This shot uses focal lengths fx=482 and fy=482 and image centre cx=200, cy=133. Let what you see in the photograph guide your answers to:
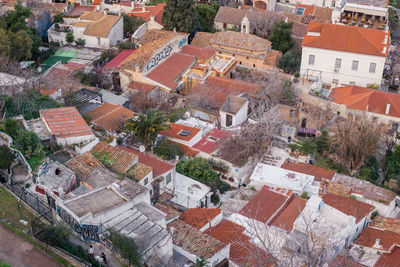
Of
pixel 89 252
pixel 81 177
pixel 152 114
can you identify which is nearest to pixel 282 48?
pixel 152 114

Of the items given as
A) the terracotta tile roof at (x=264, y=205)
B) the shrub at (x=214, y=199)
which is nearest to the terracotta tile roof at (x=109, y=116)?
the shrub at (x=214, y=199)

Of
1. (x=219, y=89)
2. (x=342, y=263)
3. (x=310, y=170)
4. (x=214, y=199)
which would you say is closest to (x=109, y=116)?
(x=214, y=199)

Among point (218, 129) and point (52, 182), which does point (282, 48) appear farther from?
point (52, 182)

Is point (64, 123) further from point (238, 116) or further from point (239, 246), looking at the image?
point (238, 116)

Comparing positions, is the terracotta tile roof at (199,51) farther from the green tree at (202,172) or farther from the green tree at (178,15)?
the green tree at (202,172)

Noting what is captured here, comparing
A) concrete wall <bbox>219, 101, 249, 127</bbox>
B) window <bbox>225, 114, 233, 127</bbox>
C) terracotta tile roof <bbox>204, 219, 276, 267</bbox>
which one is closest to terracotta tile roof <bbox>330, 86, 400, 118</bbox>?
concrete wall <bbox>219, 101, 249, 127</bbox>
